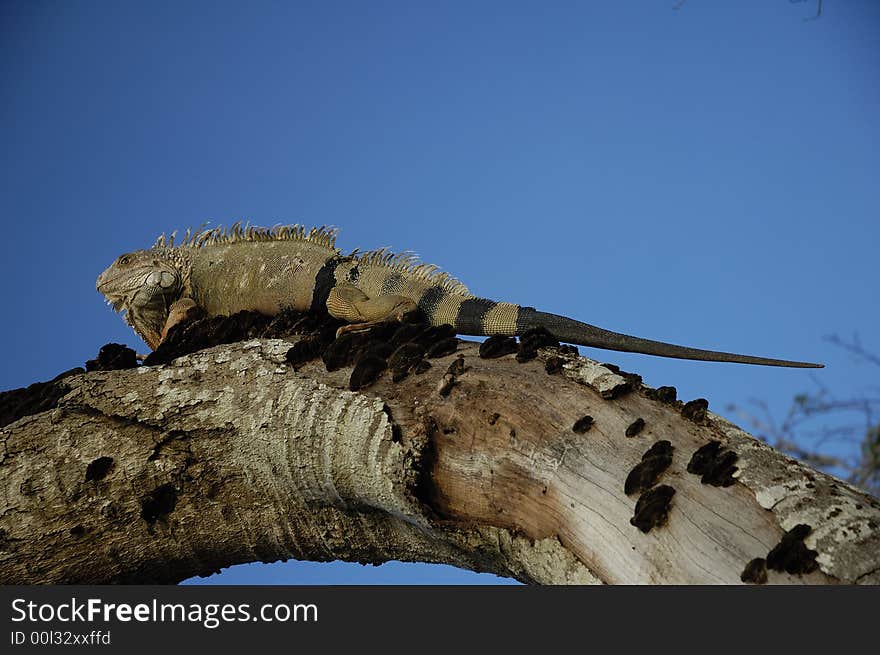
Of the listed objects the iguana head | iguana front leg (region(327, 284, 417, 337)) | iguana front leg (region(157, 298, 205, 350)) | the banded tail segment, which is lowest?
the banded tail segment

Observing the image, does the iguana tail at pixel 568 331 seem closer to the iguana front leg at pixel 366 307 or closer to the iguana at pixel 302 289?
the iguana at pixel 302 289

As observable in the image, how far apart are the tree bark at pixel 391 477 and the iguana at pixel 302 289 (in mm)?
831

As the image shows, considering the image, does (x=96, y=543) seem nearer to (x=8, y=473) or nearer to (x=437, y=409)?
(x=8, y=473)

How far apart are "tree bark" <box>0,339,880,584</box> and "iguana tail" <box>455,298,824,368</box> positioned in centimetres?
79

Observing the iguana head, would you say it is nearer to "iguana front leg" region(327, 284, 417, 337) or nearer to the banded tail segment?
"iguana front leg" region(327, 284, 417, 337)

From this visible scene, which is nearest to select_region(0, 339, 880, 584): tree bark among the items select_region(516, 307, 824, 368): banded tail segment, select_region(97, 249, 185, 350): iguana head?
select_region(516, 307, 824, 368): banded tail segment

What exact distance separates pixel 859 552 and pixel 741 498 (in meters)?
0.34

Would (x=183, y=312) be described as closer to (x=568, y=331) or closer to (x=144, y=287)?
(x=144, y=287)

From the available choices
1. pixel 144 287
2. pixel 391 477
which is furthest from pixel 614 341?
pixel 144 287

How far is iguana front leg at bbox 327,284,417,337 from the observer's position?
Answer: 4.50m

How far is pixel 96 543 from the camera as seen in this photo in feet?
10.5

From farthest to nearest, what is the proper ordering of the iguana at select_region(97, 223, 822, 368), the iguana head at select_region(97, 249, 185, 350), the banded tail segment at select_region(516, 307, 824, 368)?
the iguana head at select_region(97, 249, 185, 350)
the iguana at select_region(97, 223, 822, 368)
the banded tail segment at select_region(516, 307, 824, 368)

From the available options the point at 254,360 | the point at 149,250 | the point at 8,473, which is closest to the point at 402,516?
the point at 254,360

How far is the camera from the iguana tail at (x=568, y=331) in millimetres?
3682
